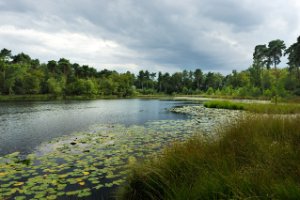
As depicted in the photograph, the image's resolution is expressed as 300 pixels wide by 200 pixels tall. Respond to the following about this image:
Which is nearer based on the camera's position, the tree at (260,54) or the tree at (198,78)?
the tree at (260,54)

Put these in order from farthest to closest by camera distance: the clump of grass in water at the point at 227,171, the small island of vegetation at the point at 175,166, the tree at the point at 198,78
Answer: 1. the tree at the point at 198,78
2. the small island of vegetation at the point at 175,166
3. the clump of grass in water at the point at 227,171

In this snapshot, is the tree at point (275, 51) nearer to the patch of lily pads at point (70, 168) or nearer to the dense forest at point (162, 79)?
the dense forest at point (162, 79)

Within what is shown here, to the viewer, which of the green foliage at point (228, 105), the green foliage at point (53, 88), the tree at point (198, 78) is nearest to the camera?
the green foliage at point (228, 105)

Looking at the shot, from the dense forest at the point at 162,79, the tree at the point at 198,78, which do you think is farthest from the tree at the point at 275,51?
the tree at the point at 198,78

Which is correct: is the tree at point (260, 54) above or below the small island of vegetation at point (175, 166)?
above

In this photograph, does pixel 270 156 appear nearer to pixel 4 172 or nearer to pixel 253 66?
pixel 4 172

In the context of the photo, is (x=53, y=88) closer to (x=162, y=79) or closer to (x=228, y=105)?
(x=228, y=105)

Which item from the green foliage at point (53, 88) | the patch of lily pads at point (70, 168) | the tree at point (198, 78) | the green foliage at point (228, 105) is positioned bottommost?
the patch of lily pads at point (70, 168)

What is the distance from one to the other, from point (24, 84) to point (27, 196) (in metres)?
65.5

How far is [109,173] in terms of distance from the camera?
6012mm

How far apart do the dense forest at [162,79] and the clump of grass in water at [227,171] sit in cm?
3520

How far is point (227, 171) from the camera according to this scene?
3600mm

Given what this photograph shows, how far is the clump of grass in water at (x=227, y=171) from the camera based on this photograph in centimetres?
301

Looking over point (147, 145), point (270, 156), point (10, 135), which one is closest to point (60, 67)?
point (10, 135)
